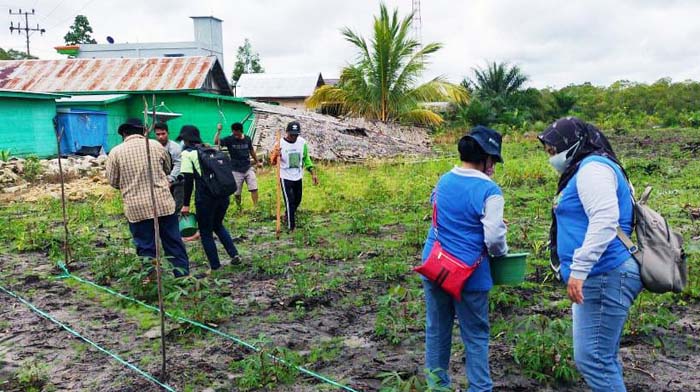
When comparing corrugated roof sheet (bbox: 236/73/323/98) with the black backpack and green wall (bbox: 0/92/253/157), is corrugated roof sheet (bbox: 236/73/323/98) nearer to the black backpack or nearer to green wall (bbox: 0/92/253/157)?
green wall (bbox: 0/92/253/157)

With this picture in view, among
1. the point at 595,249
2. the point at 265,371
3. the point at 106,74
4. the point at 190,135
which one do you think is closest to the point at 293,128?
the point at 190,135

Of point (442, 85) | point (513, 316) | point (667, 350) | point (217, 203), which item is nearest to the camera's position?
point (667, 350)

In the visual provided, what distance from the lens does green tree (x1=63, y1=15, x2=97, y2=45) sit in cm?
5888

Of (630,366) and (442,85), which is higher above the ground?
(442,85)

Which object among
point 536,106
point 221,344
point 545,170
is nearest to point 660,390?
point 221,344

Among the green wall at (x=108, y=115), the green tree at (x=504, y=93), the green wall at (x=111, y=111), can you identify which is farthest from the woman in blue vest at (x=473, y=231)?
the green tree at (x=504, y=93)

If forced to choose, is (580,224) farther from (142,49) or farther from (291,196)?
(142,49)

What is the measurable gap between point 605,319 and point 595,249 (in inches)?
13.5

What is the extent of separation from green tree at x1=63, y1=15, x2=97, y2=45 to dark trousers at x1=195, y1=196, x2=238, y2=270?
59.9 m

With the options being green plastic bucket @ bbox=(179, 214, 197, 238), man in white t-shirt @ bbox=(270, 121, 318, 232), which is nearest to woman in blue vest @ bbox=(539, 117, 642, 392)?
green plastic bucket @ bbox=(179, 214, 197, 238)

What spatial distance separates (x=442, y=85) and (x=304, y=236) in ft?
68.3

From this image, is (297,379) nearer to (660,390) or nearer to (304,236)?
(660,390)

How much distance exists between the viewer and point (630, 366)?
12.6 ft

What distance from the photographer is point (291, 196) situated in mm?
8164
